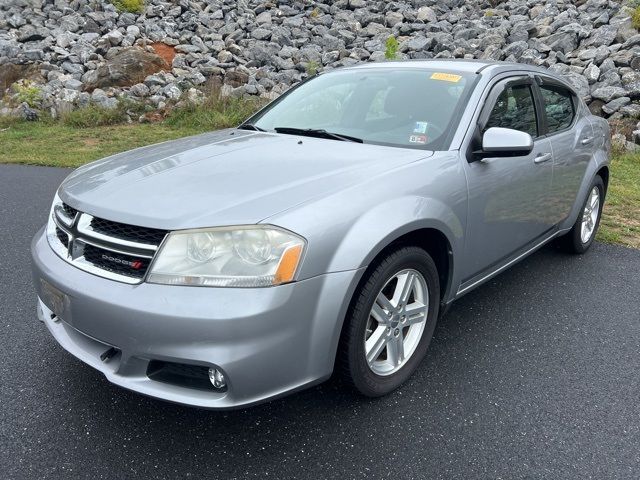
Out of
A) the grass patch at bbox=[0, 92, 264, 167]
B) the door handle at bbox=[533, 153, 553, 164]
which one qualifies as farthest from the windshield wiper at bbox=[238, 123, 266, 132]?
the grass patch at bbox=[0, 92, 264, 167]

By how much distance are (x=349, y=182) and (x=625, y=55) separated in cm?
1108

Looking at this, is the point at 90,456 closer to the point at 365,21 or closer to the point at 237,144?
the point at 237,144

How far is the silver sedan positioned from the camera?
213cm

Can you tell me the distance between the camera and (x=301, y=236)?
86.0 inches

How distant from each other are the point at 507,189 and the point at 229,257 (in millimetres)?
1874

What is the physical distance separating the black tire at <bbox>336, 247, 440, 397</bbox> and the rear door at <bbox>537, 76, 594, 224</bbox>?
5.30ft

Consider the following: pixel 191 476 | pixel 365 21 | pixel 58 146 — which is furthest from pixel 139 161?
pixel 365 21

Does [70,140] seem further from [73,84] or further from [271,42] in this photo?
[271,42]

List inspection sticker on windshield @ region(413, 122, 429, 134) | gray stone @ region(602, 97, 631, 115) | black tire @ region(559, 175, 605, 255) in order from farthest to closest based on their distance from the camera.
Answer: gray stone @ region(602, 97, 631, 115), black tire @ region(559, 175, 605, 255), inspection sticker on windshield @ region(413, 122, 429, 134)

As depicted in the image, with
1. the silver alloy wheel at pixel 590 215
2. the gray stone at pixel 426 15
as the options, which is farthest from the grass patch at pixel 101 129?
the silver alloy wheel at pixel 590 215

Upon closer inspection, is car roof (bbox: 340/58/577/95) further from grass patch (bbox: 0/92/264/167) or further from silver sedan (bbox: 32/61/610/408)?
grass patch (bbox: 0/92/264/167)

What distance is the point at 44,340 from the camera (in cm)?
325

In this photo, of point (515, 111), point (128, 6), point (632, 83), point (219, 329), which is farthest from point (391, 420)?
point (128, 6)

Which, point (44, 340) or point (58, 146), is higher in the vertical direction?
point (44, 340)
